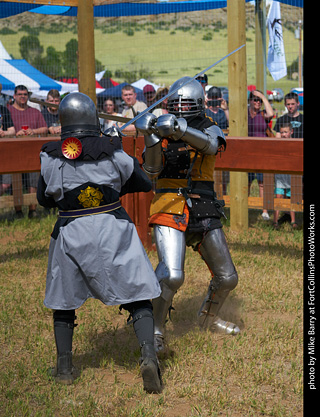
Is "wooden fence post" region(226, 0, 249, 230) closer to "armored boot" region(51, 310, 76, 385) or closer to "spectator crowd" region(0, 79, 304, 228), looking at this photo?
"spectator crowd" region(0, 79, 304, 228)

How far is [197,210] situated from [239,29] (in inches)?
144

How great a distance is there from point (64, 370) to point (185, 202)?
1434 mm

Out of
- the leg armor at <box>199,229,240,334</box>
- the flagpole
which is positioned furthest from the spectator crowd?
the leg armor at <box>199,229,240,334</box>

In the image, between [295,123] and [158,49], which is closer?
[295,123]

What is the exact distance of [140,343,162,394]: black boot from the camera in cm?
363

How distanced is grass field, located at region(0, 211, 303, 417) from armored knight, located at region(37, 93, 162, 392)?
218mm

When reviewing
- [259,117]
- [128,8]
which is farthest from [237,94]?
[128,8]

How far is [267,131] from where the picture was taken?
884cm

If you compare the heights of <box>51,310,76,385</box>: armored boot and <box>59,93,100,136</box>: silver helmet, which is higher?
<box>59,93,100,136</box>: silver helmet

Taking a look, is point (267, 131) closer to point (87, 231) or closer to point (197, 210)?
point (197, 210)

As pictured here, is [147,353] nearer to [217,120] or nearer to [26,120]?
[217,120]

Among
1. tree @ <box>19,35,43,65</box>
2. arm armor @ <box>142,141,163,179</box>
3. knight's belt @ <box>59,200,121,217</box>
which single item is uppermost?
tree @ <box>19,35,43,65</box>

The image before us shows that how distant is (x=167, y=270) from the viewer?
14.1 ft

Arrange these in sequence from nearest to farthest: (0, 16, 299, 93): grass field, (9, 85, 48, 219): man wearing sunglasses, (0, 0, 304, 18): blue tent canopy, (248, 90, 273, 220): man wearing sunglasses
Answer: (248, 90, 273, 220): man wearing sunglasses → (9, 85, 48, 219): man wearing sunglasses → (0, 0, 304, 18): blue tent canopy → (0, 16, 299, 93): grass field
